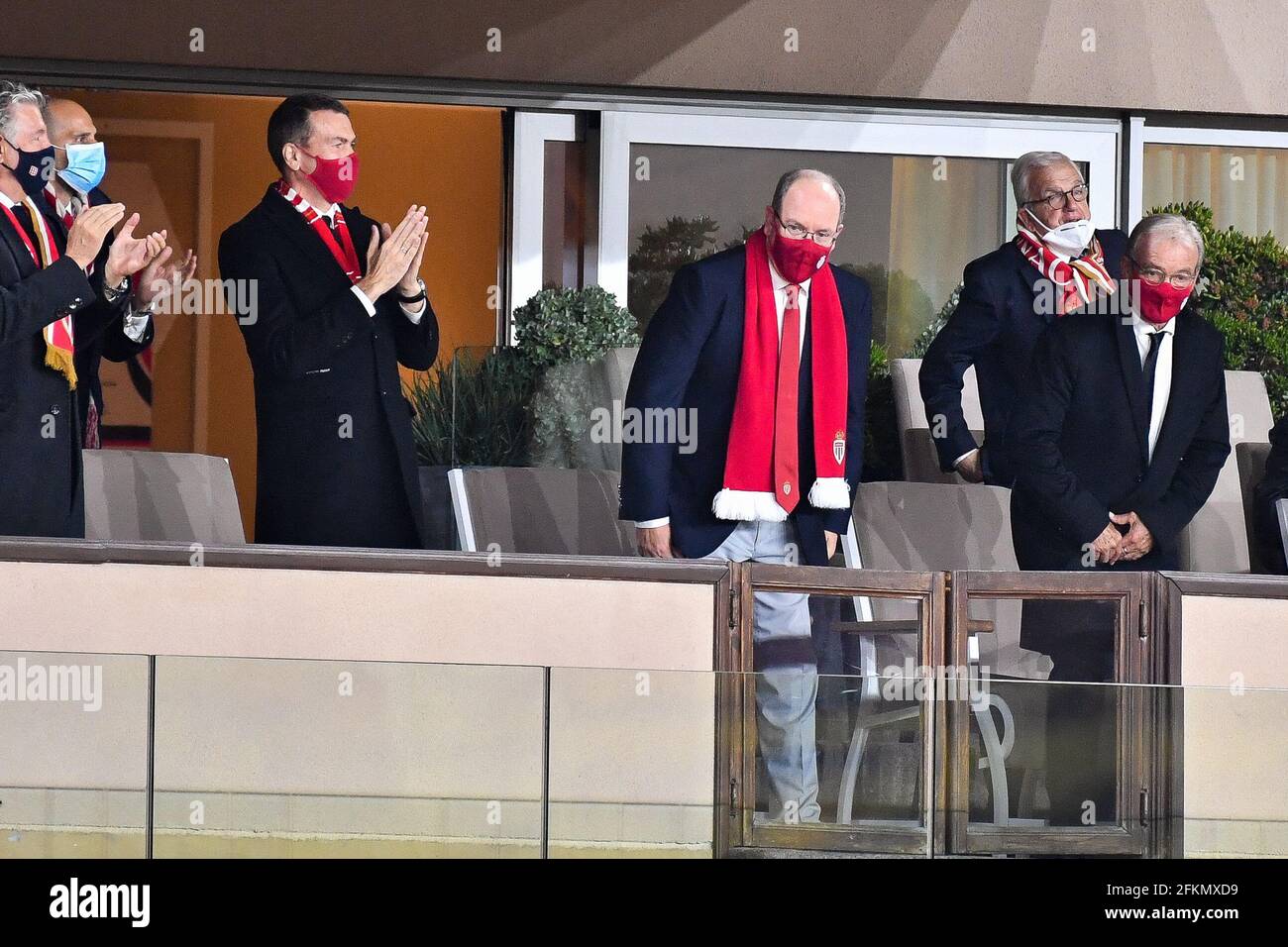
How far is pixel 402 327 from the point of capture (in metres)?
5.25

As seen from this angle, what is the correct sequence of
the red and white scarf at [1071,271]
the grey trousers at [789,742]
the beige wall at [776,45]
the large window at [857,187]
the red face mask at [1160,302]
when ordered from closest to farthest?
the grey trousers at [789,742]
the red face mask at [1160,302]
the red and white scarf at [1071,271]
the beige wall at [776,45]
the large window at [857,187]

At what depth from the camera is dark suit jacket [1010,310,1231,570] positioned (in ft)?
16.1

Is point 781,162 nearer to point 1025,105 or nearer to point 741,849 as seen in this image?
point 1025,105

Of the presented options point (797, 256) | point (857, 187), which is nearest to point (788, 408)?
point (797, 256)

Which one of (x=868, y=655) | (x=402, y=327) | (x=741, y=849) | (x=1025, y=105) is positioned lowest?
(x=741, y=849)

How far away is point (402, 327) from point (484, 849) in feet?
6.77

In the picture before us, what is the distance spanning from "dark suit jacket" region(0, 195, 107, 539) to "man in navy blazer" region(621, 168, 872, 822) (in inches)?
54.0

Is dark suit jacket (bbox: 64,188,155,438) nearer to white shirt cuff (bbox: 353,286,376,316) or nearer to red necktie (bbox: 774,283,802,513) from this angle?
white shirt cuff (bbox: 353,286,376,316)

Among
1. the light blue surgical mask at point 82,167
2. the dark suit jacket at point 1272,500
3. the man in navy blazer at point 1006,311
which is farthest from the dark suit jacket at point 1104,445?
the light blue surgical mask at point 82,167

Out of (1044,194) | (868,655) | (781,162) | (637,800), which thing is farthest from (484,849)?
(781,162)

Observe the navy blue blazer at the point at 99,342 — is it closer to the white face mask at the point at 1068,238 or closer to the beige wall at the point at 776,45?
the beige wall at the point at 776,45

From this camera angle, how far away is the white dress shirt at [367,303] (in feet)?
16.9

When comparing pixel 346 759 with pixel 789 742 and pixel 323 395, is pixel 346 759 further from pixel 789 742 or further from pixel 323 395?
pixel 323 395

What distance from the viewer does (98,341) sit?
530cm
